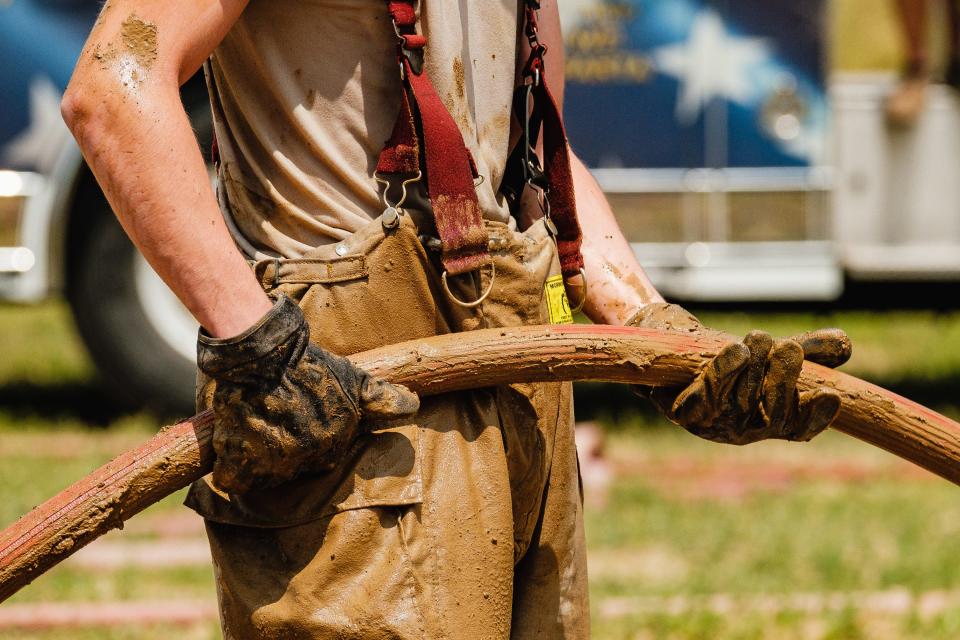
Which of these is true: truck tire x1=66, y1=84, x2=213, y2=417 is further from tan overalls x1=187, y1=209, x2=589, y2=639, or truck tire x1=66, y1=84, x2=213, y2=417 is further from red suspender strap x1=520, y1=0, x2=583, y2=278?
tan overalls x1=187, y1=209, x2=589, y2=639

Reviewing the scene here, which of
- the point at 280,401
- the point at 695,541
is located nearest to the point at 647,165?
the point at 695,541

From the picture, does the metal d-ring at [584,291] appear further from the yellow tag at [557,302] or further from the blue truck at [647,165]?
the blue truck at [647,165]

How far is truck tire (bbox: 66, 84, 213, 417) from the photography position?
6.00 m

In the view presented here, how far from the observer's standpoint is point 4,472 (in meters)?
5.56

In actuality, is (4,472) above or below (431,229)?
below

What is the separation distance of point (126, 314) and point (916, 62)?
3881 millimetres

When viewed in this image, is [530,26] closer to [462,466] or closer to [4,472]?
[462,466]

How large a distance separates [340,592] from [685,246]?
176 inches

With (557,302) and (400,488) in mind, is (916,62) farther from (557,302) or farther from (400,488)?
(400,488)

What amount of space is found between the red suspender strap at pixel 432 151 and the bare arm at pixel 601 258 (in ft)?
1.40

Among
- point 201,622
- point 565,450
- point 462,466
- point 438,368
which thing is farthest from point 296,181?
point 201,622

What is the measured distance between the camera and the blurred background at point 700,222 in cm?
524

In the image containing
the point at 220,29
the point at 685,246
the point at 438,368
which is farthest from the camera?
the point at 685,246

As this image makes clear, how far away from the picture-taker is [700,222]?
6.10 meters
